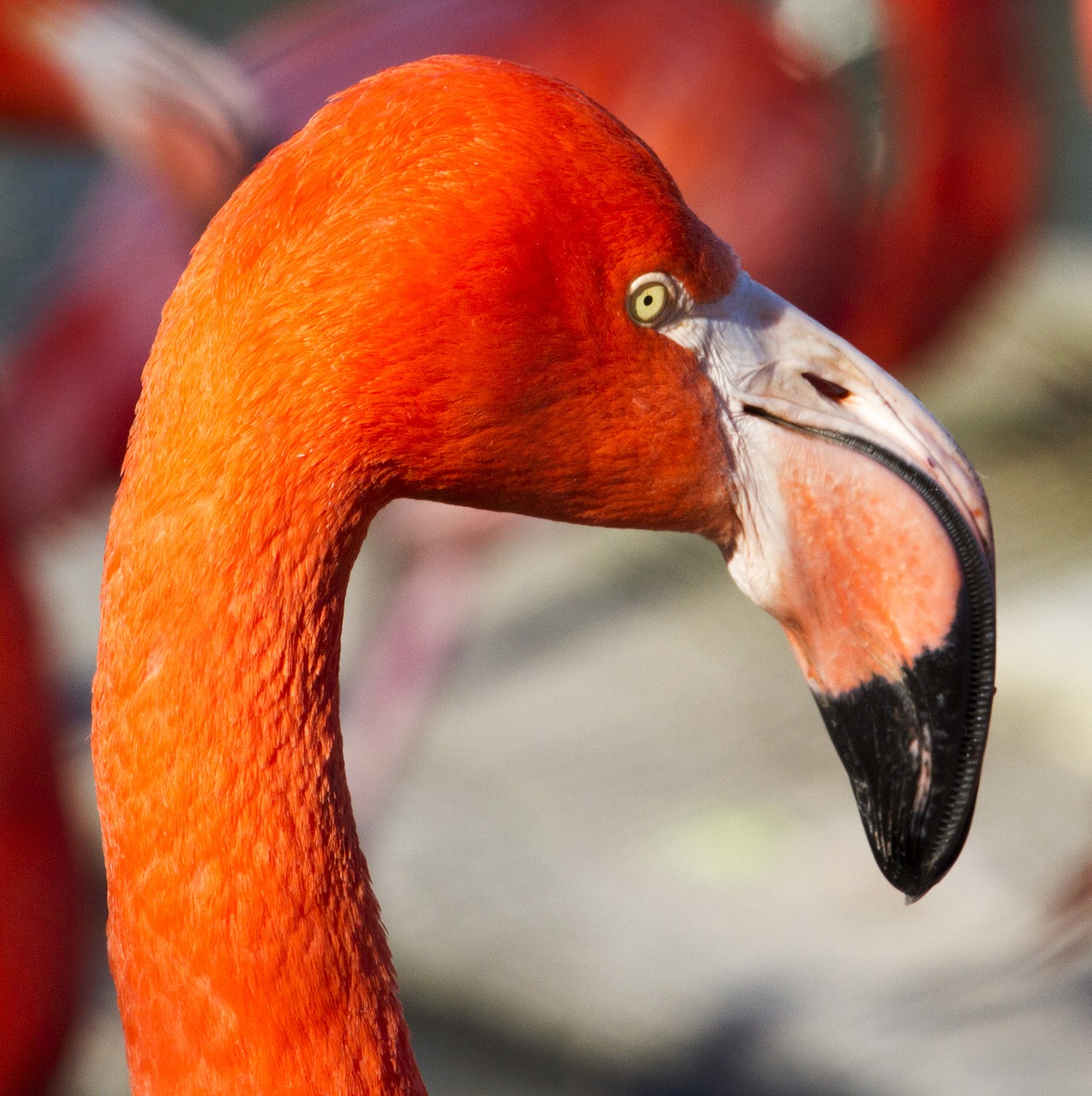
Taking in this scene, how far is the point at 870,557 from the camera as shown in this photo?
44.3 inches

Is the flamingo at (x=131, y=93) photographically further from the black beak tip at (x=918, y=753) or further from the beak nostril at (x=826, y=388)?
the black beak tip at (x=918, y=753)

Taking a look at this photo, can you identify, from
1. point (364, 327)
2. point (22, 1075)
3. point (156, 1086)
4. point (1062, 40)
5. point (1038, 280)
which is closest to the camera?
point (364, 327)

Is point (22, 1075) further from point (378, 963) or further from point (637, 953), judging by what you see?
point (637, 953)

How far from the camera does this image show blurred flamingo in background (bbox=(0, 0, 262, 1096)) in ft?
5.99

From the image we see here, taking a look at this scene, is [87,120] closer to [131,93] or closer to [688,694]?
[131,93]

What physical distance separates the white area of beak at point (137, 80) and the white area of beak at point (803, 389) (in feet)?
5.03

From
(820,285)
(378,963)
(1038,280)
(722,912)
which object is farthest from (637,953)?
(1038,280)

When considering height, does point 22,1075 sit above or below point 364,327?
below

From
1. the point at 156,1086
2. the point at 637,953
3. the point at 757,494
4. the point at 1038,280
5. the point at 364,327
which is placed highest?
the point at 364,327

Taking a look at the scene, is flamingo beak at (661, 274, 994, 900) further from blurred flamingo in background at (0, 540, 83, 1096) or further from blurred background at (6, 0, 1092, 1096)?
blurred background at (6, 0, 1092, 1096)

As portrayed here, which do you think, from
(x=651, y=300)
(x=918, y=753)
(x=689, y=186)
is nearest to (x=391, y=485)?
(x=651, y=300)

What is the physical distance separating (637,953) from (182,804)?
2.02 metres

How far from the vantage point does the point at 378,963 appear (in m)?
1.11

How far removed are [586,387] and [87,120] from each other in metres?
1.83
